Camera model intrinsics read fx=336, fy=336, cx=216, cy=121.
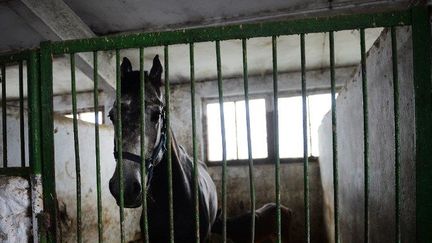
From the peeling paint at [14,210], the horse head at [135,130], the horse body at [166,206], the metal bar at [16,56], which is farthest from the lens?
the horse body at [166,206]

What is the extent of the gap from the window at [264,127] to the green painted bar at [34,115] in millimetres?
5021

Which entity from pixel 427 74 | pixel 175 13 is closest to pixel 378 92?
pixel 427 74

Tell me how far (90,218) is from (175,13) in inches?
104

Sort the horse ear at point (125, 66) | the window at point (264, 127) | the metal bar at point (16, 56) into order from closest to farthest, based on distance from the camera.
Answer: the metal bar at point (16, 56) → the horse ear at point (125, 66) → the window at point (264, 127)

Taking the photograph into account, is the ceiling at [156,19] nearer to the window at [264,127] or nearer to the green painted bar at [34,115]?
the window at [264,127]

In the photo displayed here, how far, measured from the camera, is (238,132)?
21.6 ft

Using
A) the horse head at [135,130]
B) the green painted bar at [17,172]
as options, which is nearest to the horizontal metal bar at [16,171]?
the green painted bar at [17,172]

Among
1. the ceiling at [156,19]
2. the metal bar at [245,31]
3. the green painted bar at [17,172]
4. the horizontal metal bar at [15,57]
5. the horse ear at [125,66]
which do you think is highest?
the ceiling at [156,19]

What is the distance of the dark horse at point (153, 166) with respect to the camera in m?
2.02

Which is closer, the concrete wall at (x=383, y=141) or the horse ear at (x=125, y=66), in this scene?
the concrete wall at (x=383, y=141)

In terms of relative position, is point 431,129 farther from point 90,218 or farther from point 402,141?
point 90,218

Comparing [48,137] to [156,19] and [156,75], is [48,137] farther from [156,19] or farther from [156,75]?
[156,19]

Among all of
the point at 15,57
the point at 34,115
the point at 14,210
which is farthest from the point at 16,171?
the point at 15,57

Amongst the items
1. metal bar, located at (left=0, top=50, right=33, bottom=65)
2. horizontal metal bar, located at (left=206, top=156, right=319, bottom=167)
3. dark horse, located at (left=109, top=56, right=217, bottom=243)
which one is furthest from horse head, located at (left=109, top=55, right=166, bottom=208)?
horizontal metal bar, located at (left=206, top=156, right=319, bottom=167)
